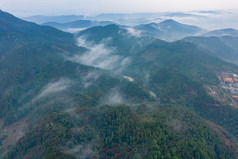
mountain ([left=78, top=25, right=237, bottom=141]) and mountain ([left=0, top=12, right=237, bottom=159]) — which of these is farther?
mountain ([left=78, top=25, right=237, bottom=141])

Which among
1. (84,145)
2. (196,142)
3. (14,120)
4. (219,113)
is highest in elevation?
(196,142)

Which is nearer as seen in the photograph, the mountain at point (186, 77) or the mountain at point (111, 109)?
the mountain at point (111, 109)

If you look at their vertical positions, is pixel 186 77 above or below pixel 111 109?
below

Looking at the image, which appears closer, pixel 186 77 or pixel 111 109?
pixel 111 109

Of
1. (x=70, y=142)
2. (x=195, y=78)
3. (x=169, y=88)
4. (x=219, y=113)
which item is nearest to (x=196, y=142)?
(x=219, y=113)

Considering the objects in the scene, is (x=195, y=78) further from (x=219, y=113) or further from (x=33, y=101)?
(x=33, y=101)

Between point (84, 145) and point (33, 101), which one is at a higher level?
point (84, 145)

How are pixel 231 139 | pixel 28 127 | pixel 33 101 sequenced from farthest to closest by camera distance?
1. pixel 33 101
2. pixel 28 127
3. pixel 231 139

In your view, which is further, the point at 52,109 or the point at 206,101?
the point at 206,101
